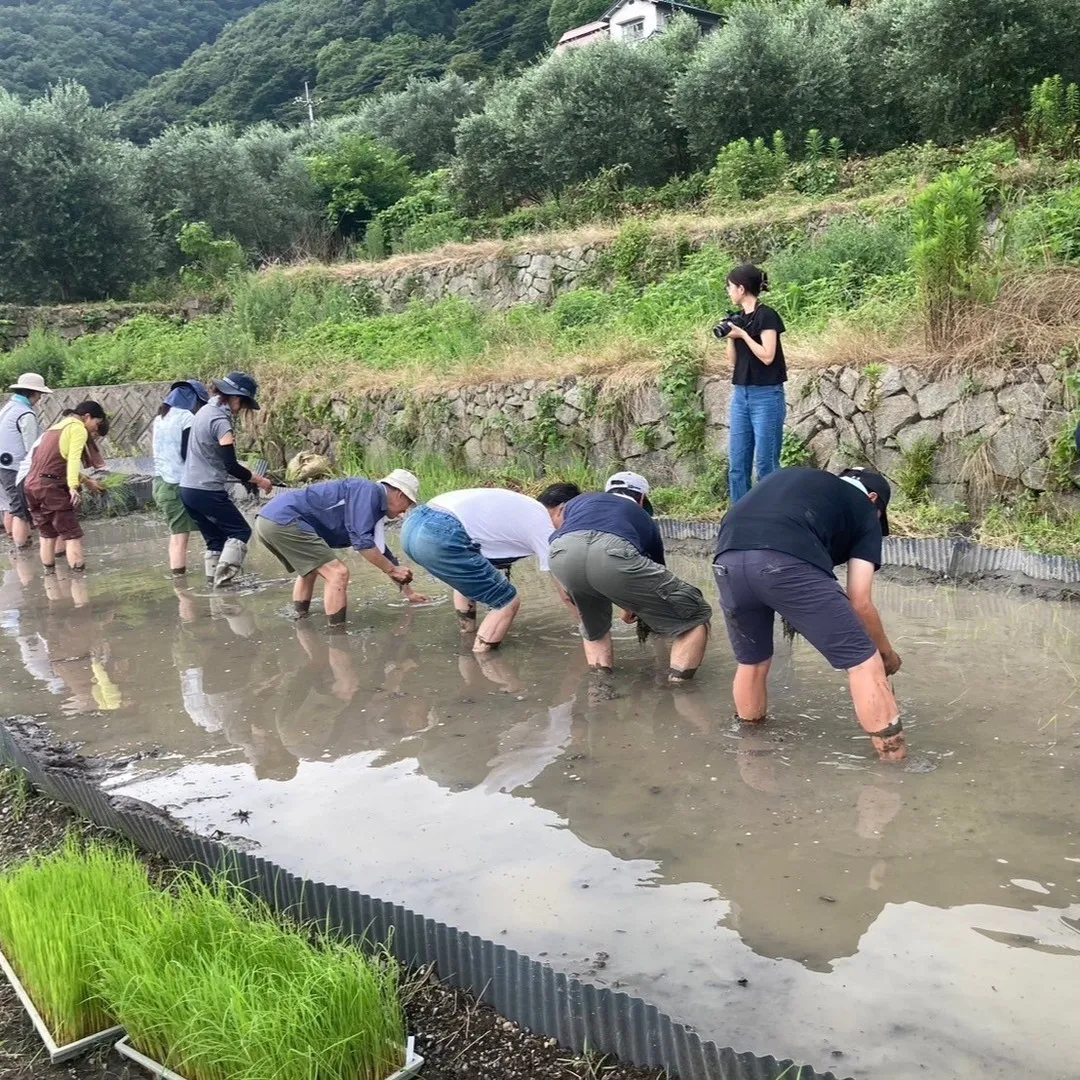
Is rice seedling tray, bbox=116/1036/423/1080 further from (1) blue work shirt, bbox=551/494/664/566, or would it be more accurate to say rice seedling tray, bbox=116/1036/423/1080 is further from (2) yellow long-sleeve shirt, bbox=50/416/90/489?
(2) yellow long-sleeve shirt, bbox=50/416/90/489

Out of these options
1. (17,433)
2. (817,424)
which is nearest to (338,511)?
(817,424)

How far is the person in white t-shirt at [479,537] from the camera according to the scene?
6.03 meters

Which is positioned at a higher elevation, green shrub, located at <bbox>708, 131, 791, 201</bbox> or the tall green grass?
green shrub, located at <bbox>708, 131, 791, 201</bbox>

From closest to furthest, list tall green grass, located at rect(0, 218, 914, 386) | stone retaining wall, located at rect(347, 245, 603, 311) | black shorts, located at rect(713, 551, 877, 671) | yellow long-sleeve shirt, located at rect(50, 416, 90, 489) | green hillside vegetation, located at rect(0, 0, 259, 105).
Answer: black shorts, located at rect(713, 551, 877, 671) → yellow long-sleeve shirt, located at rect(50, 416, 90, 489) → tall green grass, located at rect(0, 218, 914, 386) → stone retaining wall, located at rect(347, 245, 603, 311) → green hillside vegetation, located at rect(0, 0, 259, 105)

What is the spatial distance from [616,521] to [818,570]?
4.54ft

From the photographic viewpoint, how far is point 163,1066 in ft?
8.74

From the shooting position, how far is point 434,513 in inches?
240

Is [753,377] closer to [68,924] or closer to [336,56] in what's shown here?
[68,924]

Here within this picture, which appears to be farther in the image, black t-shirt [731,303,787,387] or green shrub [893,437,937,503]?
green shrub [893,437,937,503]

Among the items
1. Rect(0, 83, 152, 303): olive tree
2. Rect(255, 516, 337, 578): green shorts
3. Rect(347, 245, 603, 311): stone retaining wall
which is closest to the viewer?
Rect(255, 516, 337, 578): green shorts

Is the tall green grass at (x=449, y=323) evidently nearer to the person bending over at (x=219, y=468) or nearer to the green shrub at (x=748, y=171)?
the green shrub at (x=748, y=171)

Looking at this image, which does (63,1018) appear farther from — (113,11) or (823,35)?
(113,11)

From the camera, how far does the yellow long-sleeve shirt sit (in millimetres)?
9055

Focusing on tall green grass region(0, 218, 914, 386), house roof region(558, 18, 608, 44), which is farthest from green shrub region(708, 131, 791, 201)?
house roof region(558, 18, 608, 44)
